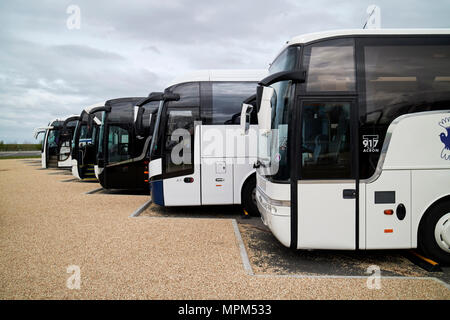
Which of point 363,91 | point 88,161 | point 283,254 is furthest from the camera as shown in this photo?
point 88,161

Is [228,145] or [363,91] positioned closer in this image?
[363,91]

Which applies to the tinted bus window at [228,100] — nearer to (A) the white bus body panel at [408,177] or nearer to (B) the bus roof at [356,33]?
(B) the bus roof at [356,33]

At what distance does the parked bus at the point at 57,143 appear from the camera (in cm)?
1844

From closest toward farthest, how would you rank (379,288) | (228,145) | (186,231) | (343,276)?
(379,288), (343,276), (186,231), (228,145)

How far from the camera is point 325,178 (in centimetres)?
444

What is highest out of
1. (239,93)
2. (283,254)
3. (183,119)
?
(239,93)

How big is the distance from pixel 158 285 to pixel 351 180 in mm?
2882

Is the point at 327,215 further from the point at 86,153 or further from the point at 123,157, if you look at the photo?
the point at 86,153

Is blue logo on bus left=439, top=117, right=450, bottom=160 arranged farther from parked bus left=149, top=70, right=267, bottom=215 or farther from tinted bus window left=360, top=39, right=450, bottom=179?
parked bus left=149, top=70, right=267, bottom=215

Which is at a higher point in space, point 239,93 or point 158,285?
point 239,93

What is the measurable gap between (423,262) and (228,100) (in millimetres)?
5104
